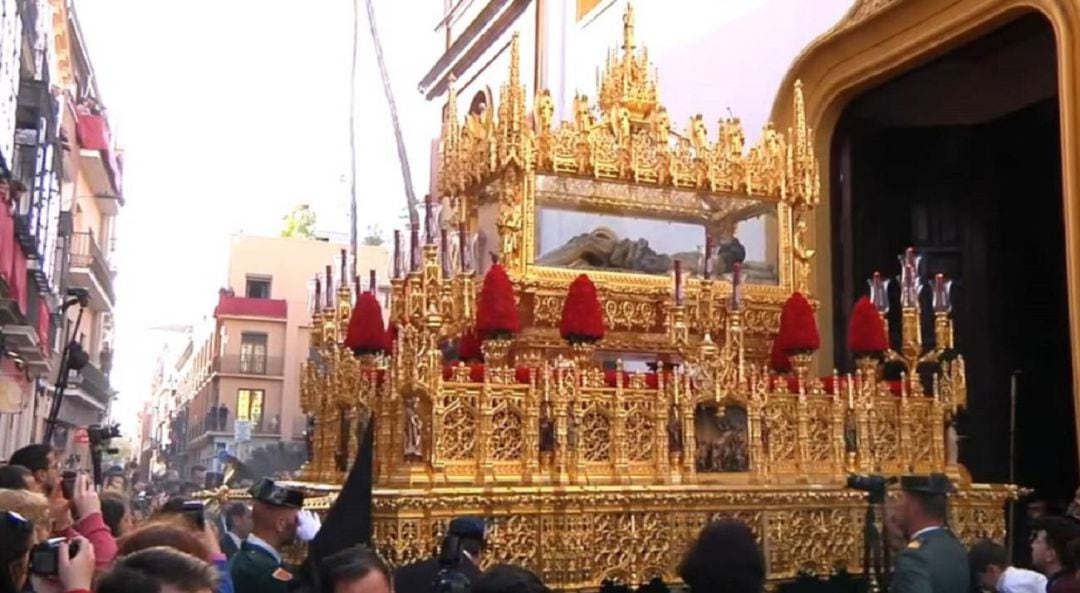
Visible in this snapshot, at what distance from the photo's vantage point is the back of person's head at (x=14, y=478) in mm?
4227

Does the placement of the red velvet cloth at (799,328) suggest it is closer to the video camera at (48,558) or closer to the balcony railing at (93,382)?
the video camera at (48,558)

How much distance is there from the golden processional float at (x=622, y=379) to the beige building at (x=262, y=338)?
33.4 metres

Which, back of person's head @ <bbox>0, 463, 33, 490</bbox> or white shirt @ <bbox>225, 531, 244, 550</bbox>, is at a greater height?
back of person's head @ <bbox>0, 463, 33, 490</bbox>

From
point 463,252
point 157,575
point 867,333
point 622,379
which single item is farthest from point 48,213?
point 157,575

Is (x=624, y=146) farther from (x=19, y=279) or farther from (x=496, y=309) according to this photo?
(x=19, y=279)

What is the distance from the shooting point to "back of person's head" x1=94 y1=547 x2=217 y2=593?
229 centimetres

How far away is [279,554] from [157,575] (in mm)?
2286

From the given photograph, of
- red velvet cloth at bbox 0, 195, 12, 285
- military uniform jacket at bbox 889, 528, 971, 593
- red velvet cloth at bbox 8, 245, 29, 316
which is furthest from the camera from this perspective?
red velvet cloth at bbox 8, 245, 29, 316

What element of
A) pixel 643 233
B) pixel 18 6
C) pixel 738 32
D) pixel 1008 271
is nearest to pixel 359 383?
pixel 643 233

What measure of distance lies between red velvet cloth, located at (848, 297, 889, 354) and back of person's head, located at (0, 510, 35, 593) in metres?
6.17

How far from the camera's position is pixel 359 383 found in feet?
23.8

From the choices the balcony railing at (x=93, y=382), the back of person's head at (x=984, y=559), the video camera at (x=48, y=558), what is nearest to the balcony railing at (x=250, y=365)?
the balcony railing at (x=93, y=382)

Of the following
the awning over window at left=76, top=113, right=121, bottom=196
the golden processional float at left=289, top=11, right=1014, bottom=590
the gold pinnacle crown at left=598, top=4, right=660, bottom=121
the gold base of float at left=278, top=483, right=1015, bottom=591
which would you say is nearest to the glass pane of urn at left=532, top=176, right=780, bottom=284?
the golden processional float at left=289, top=11, right=1014, bottom=590

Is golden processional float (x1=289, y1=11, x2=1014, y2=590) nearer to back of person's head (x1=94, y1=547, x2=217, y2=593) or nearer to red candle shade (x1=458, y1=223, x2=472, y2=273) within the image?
red candle shade (x1=458, y1=223, x2=472, y2=273)
